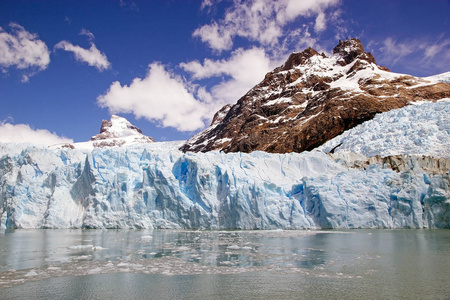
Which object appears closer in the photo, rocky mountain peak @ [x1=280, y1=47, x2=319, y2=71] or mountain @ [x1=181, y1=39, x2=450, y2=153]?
mountain @ [x1=181, y1=39, x2=450, y2=153]

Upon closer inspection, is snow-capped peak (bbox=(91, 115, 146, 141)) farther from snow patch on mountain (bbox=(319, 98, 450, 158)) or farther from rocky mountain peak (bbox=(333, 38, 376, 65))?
snow patch on mountain (bbox=(319, 98, 450, 158))

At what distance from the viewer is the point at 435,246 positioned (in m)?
9.69

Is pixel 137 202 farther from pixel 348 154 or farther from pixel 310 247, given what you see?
pixel 348 154

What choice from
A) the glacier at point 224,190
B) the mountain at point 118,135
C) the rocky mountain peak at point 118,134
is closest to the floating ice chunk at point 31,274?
the glacier at point 224,190

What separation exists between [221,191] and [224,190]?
0.29 metres

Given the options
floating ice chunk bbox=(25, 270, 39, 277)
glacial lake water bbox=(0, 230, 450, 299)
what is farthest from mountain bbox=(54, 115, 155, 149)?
floating ice chunk bbox=(25, 270, 39, 277)

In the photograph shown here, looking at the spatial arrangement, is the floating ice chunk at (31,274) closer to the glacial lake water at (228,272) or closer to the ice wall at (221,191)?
the glacial lake water at (228,272)

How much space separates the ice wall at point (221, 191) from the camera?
1606cm

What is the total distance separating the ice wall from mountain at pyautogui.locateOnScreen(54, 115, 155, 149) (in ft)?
382

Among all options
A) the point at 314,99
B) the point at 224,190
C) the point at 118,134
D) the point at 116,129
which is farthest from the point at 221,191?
the point at 116,129

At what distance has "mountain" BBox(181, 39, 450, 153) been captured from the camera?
43625mm

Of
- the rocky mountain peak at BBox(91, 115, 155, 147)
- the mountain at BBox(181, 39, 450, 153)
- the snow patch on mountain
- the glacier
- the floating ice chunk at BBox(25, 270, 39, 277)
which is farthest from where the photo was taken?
the rocky mountain peak at BBox(91, 115, 155, 147)

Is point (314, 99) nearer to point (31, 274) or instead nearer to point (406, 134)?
point (406, 134)

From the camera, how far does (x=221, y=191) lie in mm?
17531
